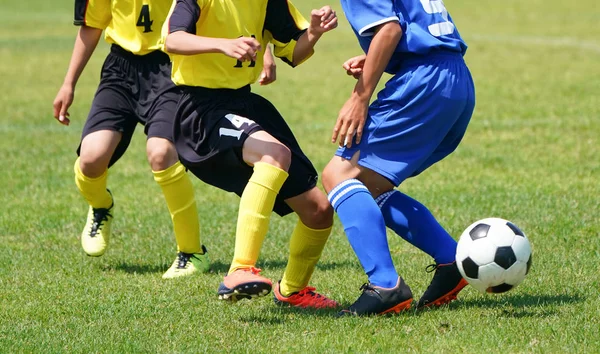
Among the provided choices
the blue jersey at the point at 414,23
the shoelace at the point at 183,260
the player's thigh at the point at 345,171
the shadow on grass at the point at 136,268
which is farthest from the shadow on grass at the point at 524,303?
the shadow on grass at the point at 136,268

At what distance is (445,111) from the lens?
4590 mm

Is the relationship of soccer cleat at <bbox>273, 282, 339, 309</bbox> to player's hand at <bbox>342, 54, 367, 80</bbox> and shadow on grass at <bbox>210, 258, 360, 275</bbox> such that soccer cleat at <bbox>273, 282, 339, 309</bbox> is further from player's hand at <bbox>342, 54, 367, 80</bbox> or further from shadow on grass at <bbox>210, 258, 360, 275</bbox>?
player's hand at <bbox>342, 54, 367, 80</bbox>

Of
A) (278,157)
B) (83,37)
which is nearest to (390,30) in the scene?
(278,157)

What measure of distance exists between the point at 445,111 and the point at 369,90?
0.38m

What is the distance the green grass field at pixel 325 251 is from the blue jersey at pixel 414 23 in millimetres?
1226

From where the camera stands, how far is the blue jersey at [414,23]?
4.51 m

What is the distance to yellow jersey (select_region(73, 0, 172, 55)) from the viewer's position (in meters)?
5.90

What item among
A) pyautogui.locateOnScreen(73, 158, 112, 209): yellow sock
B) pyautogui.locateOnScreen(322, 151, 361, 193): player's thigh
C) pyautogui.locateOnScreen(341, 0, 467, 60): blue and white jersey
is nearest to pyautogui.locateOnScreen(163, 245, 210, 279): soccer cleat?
pyautogui.locateOnScreen(73, 158, 112, 209): yellow sock

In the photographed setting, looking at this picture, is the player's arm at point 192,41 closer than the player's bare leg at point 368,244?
Yes

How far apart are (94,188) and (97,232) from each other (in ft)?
0.93

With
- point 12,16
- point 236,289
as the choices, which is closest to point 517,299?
point 236,289

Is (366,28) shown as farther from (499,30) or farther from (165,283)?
(499,30)

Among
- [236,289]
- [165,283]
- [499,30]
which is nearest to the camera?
[236,289]

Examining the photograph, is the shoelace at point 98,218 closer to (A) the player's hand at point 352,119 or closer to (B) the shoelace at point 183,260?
(B) the shoelace at point 183,260
